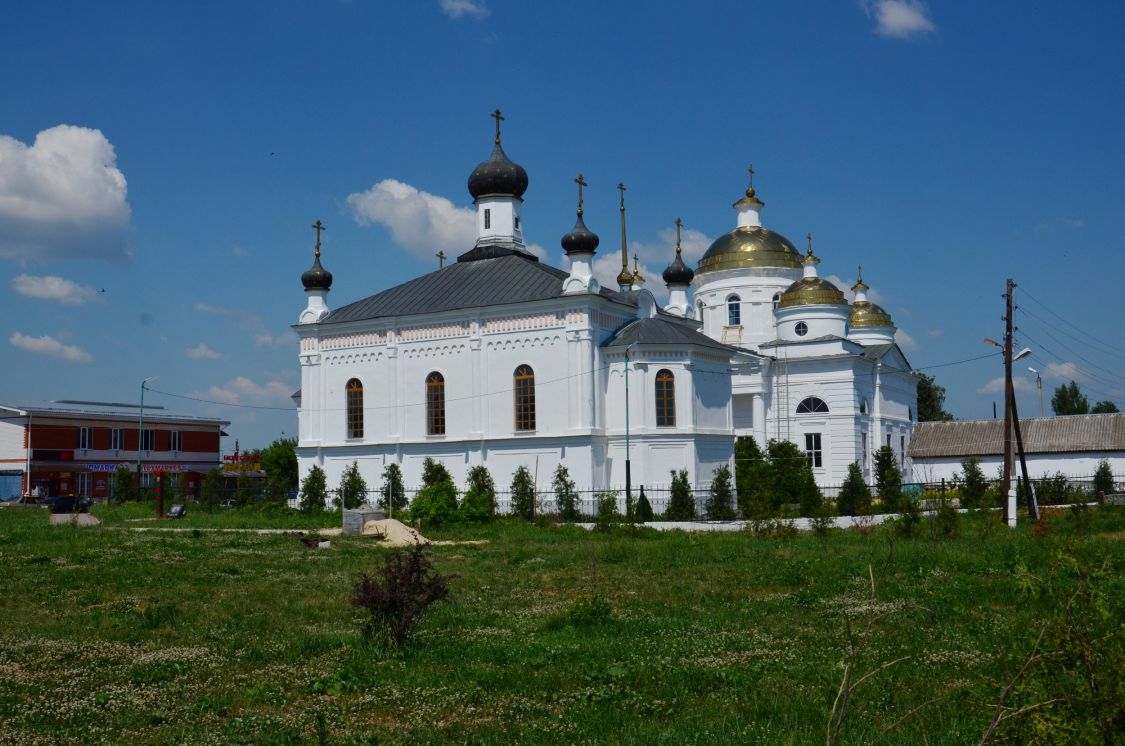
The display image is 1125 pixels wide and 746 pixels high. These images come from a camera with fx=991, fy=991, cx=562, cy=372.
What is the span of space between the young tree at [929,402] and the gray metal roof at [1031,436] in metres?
21.3

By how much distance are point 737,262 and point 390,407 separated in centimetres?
2158

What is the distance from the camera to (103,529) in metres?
22.7

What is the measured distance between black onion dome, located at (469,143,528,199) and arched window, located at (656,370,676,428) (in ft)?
33.5

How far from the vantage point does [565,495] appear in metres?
28.8

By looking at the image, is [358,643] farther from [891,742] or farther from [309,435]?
[309,435]

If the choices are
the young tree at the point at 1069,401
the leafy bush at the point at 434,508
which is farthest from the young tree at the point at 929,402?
the leafy bush at the point at 434,508

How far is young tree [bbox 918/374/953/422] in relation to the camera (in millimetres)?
67625

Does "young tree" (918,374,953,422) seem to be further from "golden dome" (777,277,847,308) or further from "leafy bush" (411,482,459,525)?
"leafy bush" (411,482,459,525)

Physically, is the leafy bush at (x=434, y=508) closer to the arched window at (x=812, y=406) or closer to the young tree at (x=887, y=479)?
the young tree at (x=887, y=479)

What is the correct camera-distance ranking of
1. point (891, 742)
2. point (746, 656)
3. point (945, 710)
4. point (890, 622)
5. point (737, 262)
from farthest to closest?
1. point (737, 262)
2. point (890, 622)
3. point (746, 656)
4. point (945, 710)
5. point (891, 742)

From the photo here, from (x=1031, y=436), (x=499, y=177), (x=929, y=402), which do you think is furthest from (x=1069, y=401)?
(x=499, y=177)

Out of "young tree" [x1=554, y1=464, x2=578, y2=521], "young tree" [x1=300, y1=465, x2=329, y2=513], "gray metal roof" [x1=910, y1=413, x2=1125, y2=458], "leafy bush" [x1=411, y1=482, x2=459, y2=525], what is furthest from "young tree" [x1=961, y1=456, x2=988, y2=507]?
"young tree" [x1=300, y1=465, x2=329, y2=513]

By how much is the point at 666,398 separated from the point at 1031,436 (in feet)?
69.0

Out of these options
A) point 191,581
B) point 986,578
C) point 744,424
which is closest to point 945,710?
point 986,578
